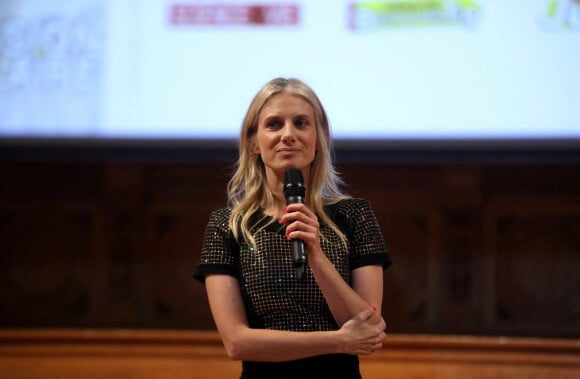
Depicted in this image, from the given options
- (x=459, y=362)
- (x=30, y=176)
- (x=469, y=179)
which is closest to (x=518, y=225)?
(x=469, y=179)

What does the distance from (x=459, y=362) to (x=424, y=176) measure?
0.85m

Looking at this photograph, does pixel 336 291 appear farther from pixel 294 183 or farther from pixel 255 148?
pixel 255 148

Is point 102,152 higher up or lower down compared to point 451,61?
lower down

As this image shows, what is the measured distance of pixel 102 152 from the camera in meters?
3.39

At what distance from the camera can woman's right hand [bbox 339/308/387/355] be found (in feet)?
4.23

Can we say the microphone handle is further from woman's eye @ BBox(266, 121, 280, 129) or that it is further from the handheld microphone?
woman's eye @ BBox(266, 121, 280, 129)

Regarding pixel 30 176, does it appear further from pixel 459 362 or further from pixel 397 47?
pixel 459 362

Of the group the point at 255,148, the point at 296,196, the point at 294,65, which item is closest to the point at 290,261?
the point at 296,196

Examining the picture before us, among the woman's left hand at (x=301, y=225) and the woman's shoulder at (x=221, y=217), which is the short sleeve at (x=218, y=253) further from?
the woman's left hand at (x=301, y=225)

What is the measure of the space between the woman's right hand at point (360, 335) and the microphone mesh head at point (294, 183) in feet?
0.75

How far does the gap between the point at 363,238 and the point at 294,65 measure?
188 cm

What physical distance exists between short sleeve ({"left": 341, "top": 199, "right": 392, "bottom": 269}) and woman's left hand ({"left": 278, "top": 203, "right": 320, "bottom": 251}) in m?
0.17

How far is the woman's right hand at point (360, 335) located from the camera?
1288 mm

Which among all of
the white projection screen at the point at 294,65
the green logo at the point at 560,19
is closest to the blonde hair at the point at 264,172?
the white projection screen at the point at 294,65
